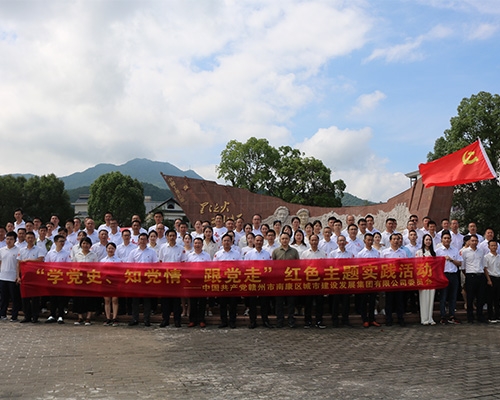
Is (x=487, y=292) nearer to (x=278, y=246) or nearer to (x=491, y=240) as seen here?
(x=491, y=240)

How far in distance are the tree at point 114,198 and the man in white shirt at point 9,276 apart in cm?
2692

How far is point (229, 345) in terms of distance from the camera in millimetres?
5680

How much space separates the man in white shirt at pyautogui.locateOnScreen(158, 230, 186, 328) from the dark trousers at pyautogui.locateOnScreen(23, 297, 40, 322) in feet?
6.37

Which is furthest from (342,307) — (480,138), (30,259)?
(480,138)

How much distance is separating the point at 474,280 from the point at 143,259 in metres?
4.98

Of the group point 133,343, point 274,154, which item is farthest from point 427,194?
point 274,154

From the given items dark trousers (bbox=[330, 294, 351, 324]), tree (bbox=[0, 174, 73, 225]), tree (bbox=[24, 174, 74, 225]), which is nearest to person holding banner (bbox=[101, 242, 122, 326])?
dark trousers (bbox=[330, 294, 351, 324])

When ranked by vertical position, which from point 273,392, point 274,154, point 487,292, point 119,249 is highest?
point 274,154

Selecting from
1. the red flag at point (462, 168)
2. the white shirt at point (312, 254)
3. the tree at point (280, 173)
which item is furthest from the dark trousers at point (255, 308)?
the tree at point (280, 173)

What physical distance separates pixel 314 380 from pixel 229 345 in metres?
1.63

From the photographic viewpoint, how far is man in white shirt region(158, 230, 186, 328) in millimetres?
6902

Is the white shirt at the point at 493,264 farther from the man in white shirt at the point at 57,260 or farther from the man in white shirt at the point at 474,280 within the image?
the man in white shirt at the point at 57,260

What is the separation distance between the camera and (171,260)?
7.18 metres

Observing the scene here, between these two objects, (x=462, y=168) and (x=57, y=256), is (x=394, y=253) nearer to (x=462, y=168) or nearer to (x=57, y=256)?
(x=462, y=168)
